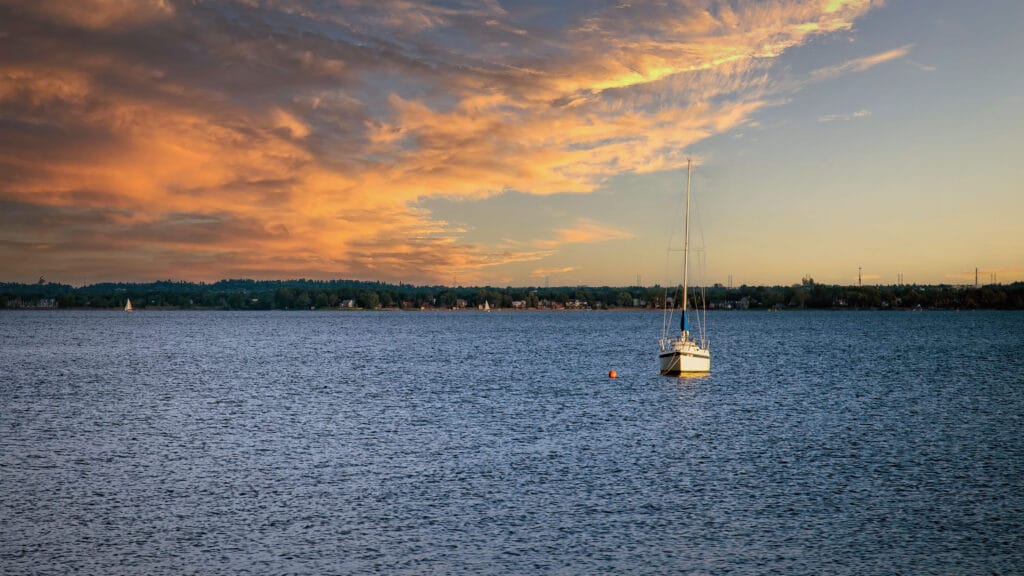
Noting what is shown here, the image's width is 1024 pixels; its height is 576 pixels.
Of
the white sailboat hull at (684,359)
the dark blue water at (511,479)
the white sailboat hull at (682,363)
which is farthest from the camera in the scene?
the white sailboat hull at (682,363)

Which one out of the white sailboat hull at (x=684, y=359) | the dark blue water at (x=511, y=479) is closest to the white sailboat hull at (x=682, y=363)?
the white sailboat hull at (x=684, y=359)

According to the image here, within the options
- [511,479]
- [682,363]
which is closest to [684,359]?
[682,363]

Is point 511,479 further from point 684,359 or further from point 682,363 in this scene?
point 682,363

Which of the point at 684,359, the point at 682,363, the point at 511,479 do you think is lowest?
the point at 511,479

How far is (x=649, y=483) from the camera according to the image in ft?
113

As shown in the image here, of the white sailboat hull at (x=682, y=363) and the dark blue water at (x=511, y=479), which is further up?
the white sailboat hull at (x=682, y=363)

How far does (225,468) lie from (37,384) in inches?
2147

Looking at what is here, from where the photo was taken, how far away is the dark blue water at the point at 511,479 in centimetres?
2414

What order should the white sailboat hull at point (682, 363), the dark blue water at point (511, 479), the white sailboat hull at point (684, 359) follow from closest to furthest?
the dark blue water at point (511, 479), the white sailboat hull at point (684, 359), the white sailboat hull at point (682, 363)

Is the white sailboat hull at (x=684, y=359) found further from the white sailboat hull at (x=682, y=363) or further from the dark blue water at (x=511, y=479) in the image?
the dark blue water at (x=511, y=479)

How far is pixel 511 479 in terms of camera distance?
34.8m

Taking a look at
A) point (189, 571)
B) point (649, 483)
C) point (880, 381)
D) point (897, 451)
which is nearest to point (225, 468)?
point (189, 571)

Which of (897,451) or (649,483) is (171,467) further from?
(897,451)

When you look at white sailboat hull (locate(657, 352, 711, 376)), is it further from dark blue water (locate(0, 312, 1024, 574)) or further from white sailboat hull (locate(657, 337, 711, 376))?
dark blue water (locate(0, 312, 1024, 574))
